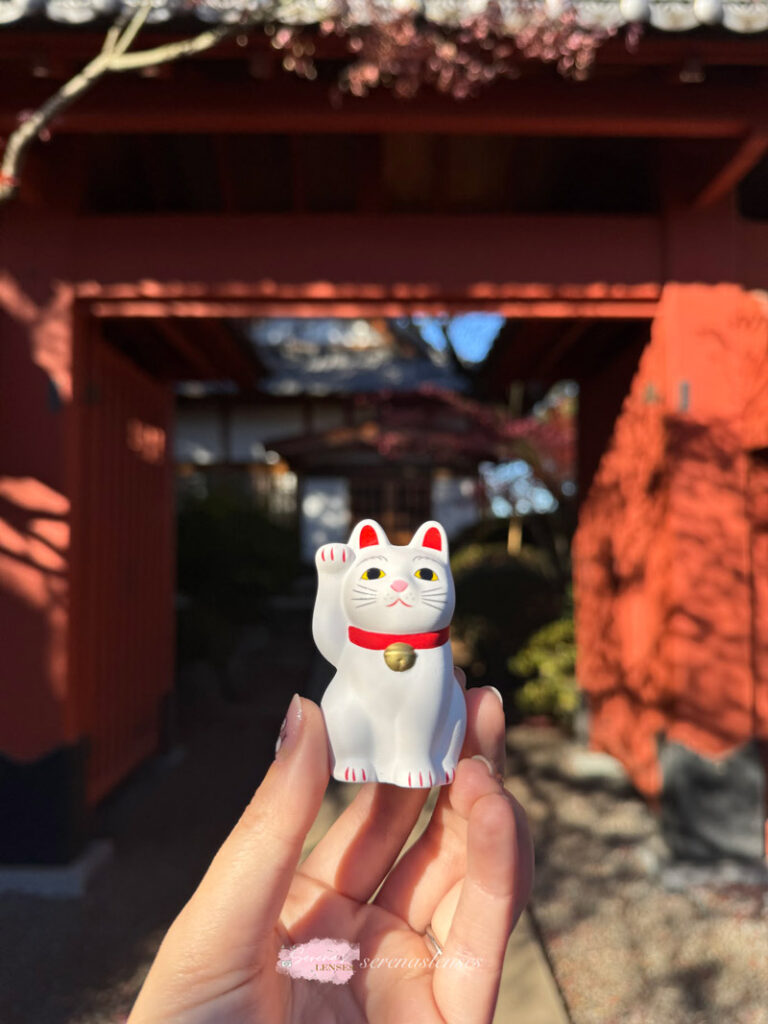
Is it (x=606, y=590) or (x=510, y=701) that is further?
(x=510, y=701)

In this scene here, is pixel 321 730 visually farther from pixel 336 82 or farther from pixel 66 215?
pixel 66 215

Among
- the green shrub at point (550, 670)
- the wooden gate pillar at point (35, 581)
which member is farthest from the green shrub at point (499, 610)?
the wooden gate pillar at point (35, 581)

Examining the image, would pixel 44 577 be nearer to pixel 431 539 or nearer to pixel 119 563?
pixel 119 563

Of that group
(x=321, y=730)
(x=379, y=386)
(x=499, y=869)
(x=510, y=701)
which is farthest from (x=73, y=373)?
(x=379, y=386)

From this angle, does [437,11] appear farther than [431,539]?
Yes

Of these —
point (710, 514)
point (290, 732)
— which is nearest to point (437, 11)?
point (710, 514)

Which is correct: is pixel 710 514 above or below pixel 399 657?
above

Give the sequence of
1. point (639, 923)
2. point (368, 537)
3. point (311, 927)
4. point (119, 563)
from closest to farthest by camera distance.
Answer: point (311, 927), point (368, 537), point (639, 923), point (119, 563)

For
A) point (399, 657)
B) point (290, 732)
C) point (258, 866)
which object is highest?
point (399, 657)
